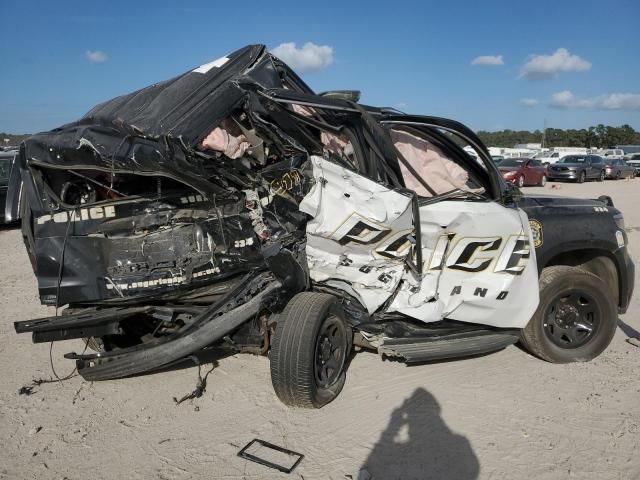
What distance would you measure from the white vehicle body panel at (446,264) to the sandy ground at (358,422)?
0.65m

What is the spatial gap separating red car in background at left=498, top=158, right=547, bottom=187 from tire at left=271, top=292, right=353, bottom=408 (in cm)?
2160

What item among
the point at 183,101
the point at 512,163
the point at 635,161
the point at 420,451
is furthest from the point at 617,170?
the point at 183,101

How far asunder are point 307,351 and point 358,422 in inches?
25.2

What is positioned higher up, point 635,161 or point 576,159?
point 576,159

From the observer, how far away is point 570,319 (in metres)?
4.58

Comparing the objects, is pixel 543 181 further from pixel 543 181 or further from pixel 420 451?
pixel 420 451

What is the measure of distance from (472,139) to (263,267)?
2017 mm

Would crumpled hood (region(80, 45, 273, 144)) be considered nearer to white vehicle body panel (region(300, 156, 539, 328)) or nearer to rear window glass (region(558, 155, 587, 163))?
white vehicle body panel (region(300, 156, 539, 328))

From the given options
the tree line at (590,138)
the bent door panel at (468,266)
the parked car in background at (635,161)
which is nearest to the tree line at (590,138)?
the tree line at (590,138)

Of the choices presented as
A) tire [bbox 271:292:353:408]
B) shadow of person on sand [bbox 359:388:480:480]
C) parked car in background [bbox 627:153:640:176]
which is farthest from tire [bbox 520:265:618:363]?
parked car in background [bbox 627:153:640:176]

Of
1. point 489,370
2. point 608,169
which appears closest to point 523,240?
point 489,370

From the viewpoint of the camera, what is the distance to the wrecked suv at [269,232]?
3.59 metres

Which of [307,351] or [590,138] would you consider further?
[590,138]

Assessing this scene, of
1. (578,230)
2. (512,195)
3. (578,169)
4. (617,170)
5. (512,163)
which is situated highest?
(512,163)
